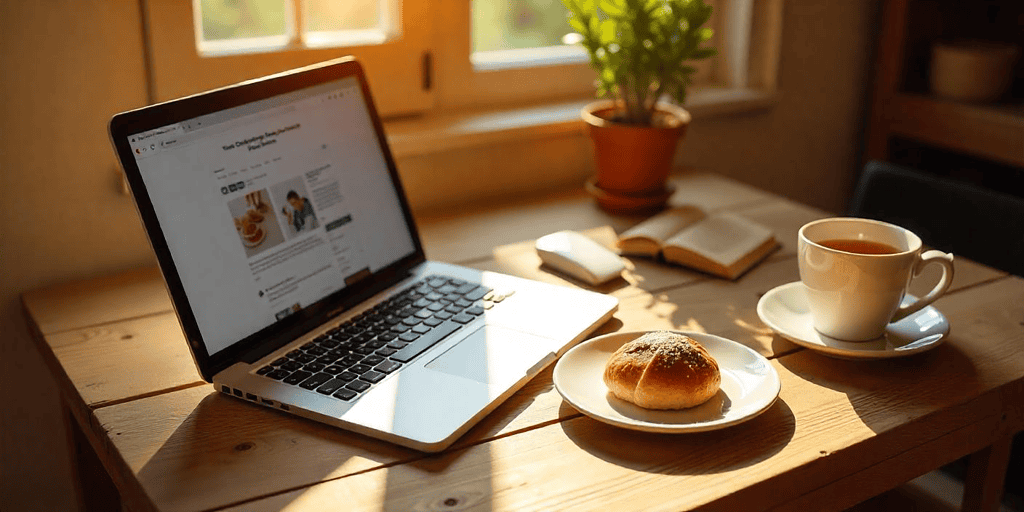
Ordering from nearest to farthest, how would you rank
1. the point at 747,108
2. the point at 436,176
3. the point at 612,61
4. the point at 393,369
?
the point at 393,369 < the point at 612,61 < the point at 436,176 < the point at 747,108

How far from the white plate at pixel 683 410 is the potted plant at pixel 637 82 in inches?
18.7

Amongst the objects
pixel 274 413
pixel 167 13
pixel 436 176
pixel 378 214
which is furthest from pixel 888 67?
pixel 274 413

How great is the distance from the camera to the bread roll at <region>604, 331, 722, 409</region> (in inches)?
30.2

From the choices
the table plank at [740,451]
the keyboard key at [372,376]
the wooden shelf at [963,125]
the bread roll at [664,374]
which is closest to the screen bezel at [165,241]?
the keyboard key at [372,376]

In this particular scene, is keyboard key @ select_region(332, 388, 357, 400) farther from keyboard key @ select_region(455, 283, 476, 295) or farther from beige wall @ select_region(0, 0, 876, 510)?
beige wall @ select_region(0, 0, 876, 510)

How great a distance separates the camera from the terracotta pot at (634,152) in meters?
1.31

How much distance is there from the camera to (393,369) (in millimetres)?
841

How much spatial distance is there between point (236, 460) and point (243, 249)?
0.24 m

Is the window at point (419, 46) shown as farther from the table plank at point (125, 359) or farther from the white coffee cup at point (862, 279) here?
the white coffee cup at point (862, 279)

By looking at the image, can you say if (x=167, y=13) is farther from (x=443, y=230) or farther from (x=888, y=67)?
(x=888, y=67)

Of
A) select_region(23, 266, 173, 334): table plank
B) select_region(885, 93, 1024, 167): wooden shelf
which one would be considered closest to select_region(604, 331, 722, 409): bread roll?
select_region(23, 266, 173, 334): table plank

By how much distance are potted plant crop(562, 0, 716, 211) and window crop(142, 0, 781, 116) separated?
0.09m

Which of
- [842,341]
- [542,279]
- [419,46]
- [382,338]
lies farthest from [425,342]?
[419,46]

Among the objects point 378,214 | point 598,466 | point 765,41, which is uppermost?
point 765,41
